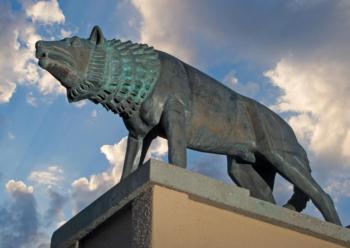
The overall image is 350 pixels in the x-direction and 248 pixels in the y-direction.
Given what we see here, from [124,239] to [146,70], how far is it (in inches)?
61.1

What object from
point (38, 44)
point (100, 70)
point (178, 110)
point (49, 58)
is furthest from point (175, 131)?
point (38, 44)

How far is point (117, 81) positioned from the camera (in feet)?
18.8

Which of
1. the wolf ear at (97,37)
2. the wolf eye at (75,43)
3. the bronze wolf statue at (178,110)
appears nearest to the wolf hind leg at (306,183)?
the bronze wolf statue at (178,110)

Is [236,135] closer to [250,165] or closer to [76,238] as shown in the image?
[250,165]

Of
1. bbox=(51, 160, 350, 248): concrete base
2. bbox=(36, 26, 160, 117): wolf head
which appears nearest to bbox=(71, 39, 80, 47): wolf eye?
bbox=(36, 26, 160, 117): wolf head

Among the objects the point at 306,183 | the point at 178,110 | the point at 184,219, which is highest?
the point at 178,110

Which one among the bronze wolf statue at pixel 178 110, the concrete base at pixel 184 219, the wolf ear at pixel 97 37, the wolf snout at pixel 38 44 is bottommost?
the concrete base at pixel 184 219

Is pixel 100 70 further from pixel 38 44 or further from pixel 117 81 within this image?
pixel 38 44

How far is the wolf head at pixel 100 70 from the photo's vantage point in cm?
556

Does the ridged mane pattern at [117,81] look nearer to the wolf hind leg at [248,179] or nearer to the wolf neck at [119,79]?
the wolf neck at [119,79]

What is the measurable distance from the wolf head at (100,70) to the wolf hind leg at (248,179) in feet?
4.20

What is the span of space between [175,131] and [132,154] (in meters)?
0.59

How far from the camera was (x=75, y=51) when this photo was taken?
564cm

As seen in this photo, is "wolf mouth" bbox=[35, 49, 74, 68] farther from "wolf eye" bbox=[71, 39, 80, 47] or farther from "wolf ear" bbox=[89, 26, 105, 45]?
"wolf ear" bbox=[89, 26, 105, 45]
